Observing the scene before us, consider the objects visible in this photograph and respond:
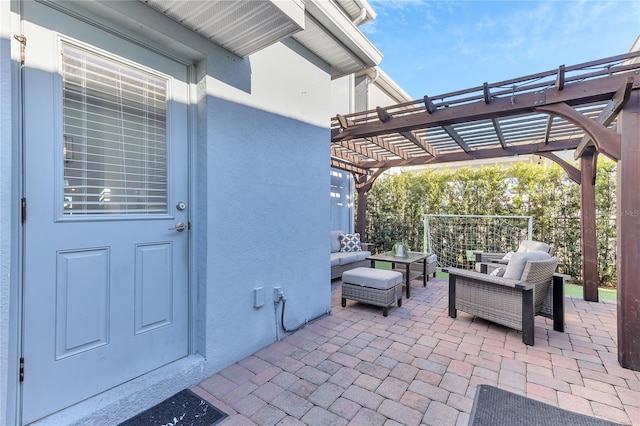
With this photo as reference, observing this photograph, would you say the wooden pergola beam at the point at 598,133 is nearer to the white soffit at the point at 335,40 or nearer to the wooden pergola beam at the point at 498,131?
the wooden pergola beam at the point at 498,131

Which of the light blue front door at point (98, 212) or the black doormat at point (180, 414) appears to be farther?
the black doormat at point (180, 414)

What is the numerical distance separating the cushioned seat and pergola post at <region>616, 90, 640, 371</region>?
2.29 metres

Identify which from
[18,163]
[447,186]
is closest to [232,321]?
[18,163]

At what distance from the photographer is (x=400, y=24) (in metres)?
8.17

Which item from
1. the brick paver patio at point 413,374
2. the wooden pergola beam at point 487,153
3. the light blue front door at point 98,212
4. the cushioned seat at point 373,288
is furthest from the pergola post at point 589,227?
the light blue front door at point 98,212

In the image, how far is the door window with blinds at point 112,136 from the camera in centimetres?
196

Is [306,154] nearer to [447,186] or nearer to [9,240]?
[9,240]

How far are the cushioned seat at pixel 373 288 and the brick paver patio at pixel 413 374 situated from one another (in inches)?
12.6

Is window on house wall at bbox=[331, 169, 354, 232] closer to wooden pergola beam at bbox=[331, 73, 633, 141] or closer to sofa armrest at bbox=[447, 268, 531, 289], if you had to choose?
wooden pergola beam at bbox=[331, 73, 633, 141]

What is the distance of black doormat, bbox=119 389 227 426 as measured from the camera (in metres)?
2.00

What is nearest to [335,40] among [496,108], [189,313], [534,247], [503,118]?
[496,108]

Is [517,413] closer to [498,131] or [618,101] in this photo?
[618,101]

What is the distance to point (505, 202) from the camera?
23.2 feet

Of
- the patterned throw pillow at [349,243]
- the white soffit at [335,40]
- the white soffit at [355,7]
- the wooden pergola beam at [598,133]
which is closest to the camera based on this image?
the wooden pergola beam at [598,133]
